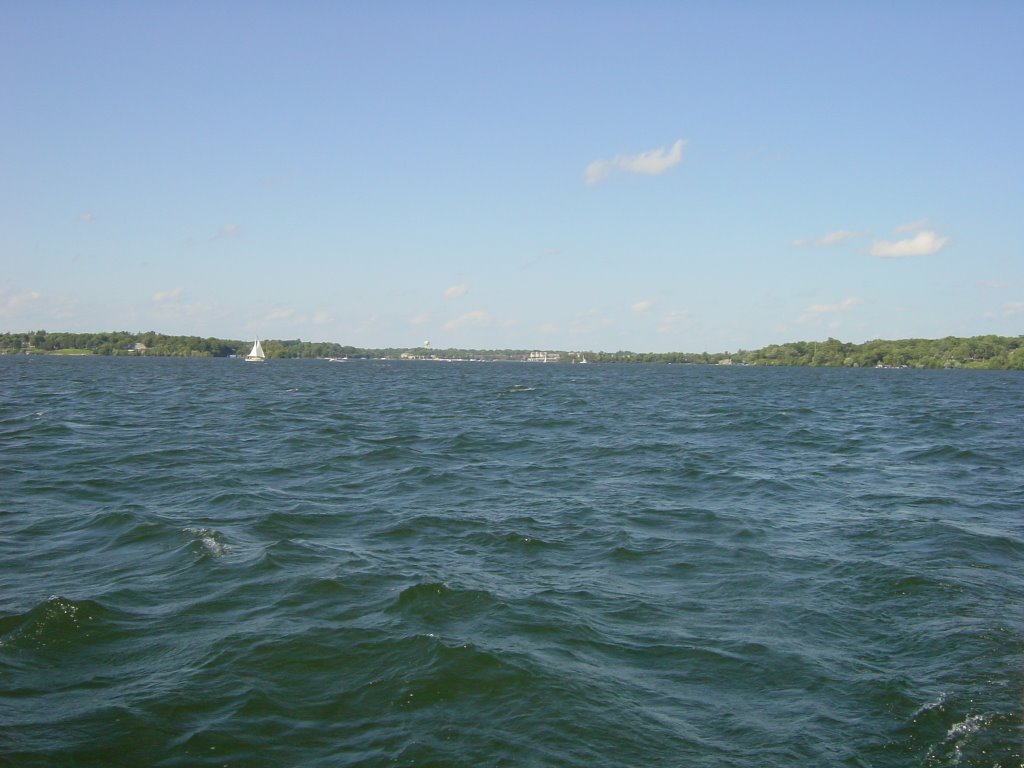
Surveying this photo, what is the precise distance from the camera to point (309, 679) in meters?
7.86

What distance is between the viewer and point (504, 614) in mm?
9766

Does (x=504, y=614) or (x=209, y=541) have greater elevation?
(x=209, y=541)

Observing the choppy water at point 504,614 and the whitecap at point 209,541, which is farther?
the whitecap at point 209,541

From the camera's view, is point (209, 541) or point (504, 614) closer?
point (504, 614)

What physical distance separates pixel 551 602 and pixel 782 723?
3.71 m

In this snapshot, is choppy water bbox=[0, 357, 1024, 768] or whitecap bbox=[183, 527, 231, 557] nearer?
choppy water bbox=[0, 357, 1024, 768]

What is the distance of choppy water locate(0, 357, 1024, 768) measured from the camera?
6.84m

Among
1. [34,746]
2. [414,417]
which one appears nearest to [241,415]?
[414,417]

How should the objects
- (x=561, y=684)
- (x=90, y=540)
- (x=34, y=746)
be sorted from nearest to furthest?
(x=34, y=746)
(x=561, y=684)
(x=90, y=540)

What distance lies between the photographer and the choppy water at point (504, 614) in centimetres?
684

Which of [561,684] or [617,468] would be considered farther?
[617,468]

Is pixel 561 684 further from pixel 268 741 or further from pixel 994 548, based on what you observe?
pixel 994 548

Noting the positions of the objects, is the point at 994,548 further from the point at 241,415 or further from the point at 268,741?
the point at 241,415

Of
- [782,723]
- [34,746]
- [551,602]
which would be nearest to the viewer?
[34,746]
